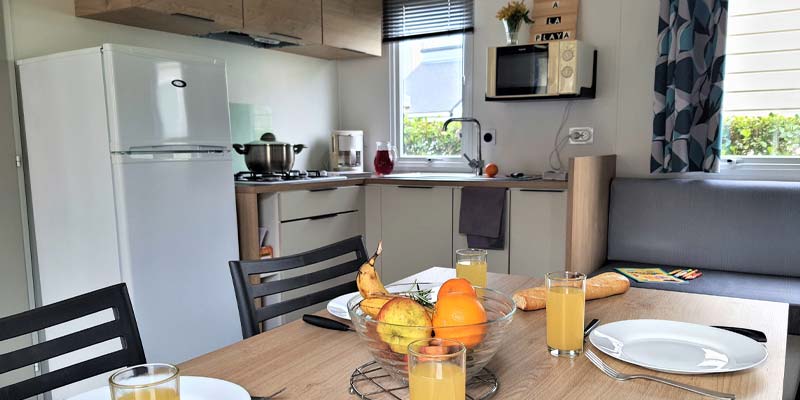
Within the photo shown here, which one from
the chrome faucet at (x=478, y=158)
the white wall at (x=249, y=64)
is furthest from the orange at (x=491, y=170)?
the white wall at (x=249, y=64)

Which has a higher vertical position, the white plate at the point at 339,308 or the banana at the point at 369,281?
the banana at the point at 369,281

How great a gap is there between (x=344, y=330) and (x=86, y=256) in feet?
5.45

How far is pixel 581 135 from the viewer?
3.22 metres

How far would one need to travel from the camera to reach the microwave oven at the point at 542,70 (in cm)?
288

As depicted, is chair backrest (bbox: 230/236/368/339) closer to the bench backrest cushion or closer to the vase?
the bench backrest cushion

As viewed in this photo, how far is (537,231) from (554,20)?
1.25 metres

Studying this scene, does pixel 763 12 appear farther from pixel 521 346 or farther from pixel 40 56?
pixel 40 56

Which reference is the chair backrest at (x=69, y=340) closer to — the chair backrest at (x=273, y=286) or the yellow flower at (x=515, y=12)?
the chair backrest at (x=273, y=286)

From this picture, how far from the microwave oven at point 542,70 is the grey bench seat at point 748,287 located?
3.51 ft

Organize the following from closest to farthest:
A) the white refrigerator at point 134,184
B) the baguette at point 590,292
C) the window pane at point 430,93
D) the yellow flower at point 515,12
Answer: the baguette at point 590,292 → the white refrigerator at point 134,184 → the yellow flower at point 515,12 → the window pane at point 430,93

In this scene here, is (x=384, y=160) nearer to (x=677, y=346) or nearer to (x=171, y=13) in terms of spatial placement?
(x=171, y=13)

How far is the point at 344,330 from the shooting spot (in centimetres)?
107

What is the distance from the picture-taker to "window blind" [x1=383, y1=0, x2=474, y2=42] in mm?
3582

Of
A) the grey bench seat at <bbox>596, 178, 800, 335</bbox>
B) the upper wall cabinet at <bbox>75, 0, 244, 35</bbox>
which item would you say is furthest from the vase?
the upper wall cabinet at <bbox>75, 0, 244, 35</bbox>
